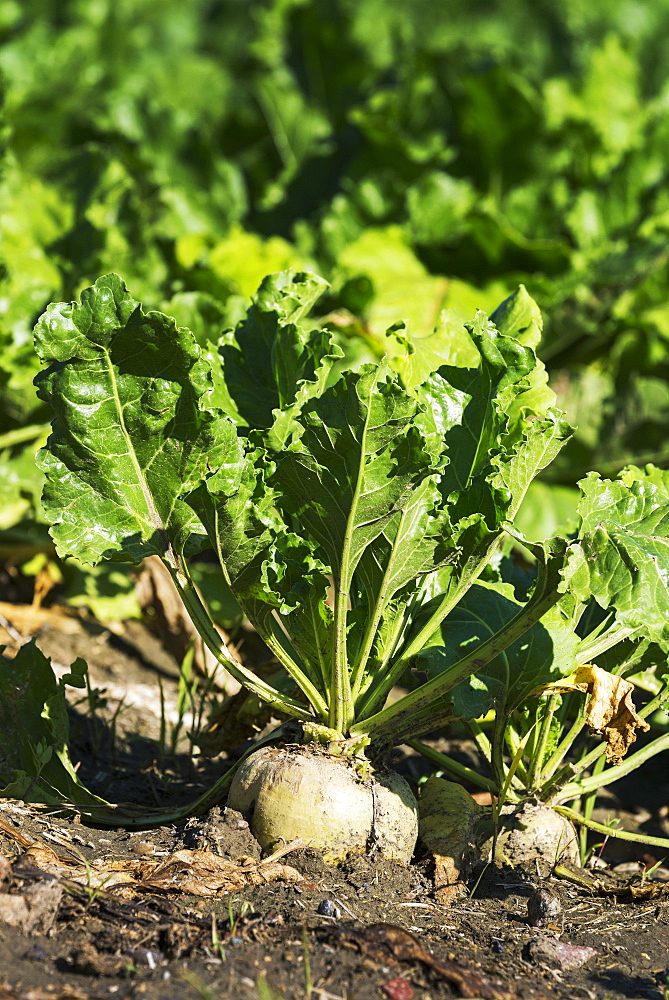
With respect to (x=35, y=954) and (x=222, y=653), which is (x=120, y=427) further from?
(x=35, y=954)

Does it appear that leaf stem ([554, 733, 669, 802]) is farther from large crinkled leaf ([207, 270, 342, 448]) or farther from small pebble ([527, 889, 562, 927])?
large crinkled leaf ([207, 270, 342, 448])

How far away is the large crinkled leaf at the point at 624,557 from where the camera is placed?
208cm

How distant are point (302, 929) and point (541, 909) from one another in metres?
0.57

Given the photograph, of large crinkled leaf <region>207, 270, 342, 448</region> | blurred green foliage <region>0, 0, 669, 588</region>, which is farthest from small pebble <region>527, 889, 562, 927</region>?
blurred green foliage <region>0, 0, 669, 588</region>

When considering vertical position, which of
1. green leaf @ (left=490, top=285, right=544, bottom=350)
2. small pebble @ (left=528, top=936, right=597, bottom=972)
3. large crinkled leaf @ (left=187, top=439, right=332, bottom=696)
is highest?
green leaf @ (left=490, top=285, right=544, bottom=350)

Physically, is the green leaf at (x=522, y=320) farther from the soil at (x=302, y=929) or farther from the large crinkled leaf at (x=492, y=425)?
the soil at (x=302, y=929)

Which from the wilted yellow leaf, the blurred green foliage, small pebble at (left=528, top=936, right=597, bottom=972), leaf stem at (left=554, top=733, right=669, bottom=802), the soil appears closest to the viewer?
the soil

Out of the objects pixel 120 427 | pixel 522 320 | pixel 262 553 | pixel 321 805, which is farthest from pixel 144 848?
pixel 522 320

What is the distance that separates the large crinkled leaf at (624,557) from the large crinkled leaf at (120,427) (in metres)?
0.82

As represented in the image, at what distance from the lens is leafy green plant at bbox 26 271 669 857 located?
2170 millimetres

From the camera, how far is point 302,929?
196 centimetres

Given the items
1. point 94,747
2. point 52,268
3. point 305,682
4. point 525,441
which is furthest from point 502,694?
point 52,268

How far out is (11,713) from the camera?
259 cm

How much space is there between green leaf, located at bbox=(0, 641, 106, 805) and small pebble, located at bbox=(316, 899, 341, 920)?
705 mm
